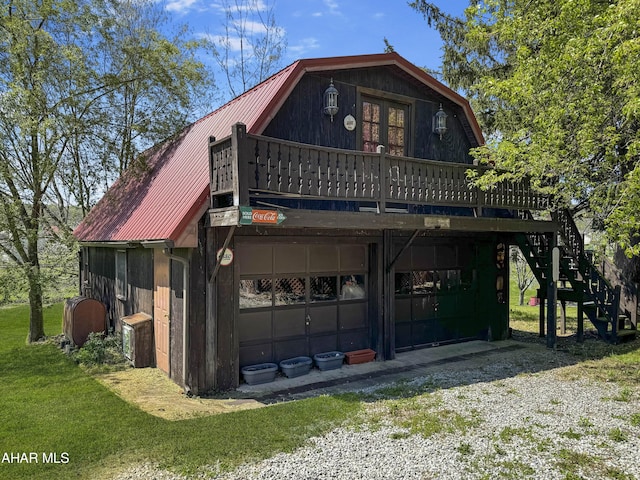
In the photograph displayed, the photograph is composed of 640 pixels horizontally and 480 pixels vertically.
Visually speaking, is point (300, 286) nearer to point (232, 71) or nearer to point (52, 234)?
point (52, 234)

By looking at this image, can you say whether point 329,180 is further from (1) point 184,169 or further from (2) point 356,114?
(1) point 184,169

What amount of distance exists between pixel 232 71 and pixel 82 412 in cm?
2068

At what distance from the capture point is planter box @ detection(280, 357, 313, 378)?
25.2 feet

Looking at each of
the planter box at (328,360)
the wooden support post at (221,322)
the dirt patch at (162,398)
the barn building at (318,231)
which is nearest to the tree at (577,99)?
the barn building at (318,231)

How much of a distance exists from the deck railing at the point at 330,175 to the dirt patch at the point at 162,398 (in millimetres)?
2840

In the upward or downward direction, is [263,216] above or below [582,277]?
above

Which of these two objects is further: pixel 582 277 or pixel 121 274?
pixel 582 277

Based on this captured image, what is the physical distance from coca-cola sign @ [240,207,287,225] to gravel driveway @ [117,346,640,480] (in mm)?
2678

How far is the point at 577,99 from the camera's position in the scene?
28.0ft

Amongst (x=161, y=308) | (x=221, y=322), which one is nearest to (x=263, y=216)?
(x=221, y=322)

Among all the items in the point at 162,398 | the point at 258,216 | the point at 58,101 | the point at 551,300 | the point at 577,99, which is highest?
the point at 58,101

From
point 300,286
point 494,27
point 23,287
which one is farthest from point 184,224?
point 494,27

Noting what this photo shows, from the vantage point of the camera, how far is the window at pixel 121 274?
33.0 feet

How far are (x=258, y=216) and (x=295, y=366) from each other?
10.1 ft
